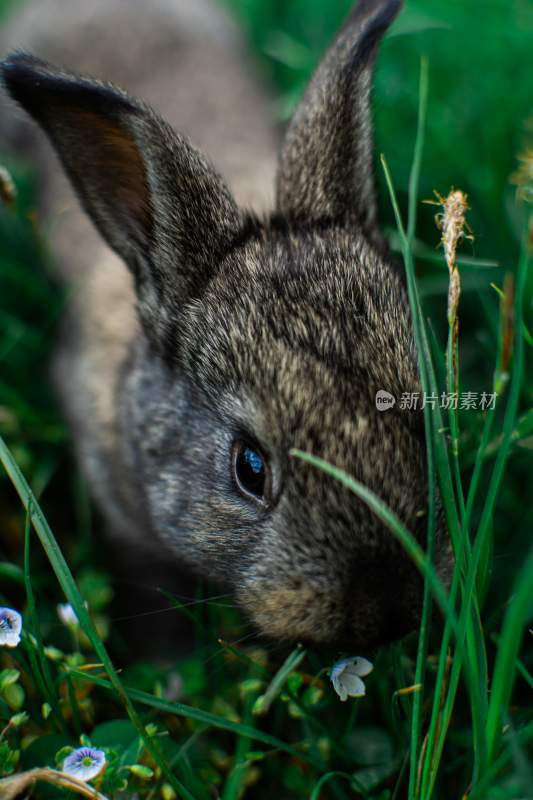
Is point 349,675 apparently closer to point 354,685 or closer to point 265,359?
point 354,685

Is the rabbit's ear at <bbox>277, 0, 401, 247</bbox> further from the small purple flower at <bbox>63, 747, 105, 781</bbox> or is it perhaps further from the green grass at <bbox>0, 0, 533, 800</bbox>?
the small purple flower at <bbox>63, 747, 105, 781</bbox>

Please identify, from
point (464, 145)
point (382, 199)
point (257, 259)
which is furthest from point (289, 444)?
point (464, 145)

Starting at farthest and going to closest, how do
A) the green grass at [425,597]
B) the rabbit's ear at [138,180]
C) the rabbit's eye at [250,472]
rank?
the rabbit's ear at [138,180] → the rabbit's eye at [250,472] → the green grass at [425,597]

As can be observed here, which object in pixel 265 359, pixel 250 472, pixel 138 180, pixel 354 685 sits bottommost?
pixel 354 685

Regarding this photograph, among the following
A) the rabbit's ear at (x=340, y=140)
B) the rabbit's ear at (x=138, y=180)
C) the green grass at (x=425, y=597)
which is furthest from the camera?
the rabbit's ear at (x=340, y=140)

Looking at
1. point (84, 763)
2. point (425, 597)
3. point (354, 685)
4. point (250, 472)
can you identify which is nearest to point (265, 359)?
point (250, 472)

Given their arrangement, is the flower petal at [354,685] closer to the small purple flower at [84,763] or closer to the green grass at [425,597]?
the green grass at [425,597]

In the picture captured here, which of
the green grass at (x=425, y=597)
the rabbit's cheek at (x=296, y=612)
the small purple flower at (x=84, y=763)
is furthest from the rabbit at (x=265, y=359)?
the small purple flower at (x=84, y=763)

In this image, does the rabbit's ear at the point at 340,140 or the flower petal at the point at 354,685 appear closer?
the flower petal at the point at 354,685
